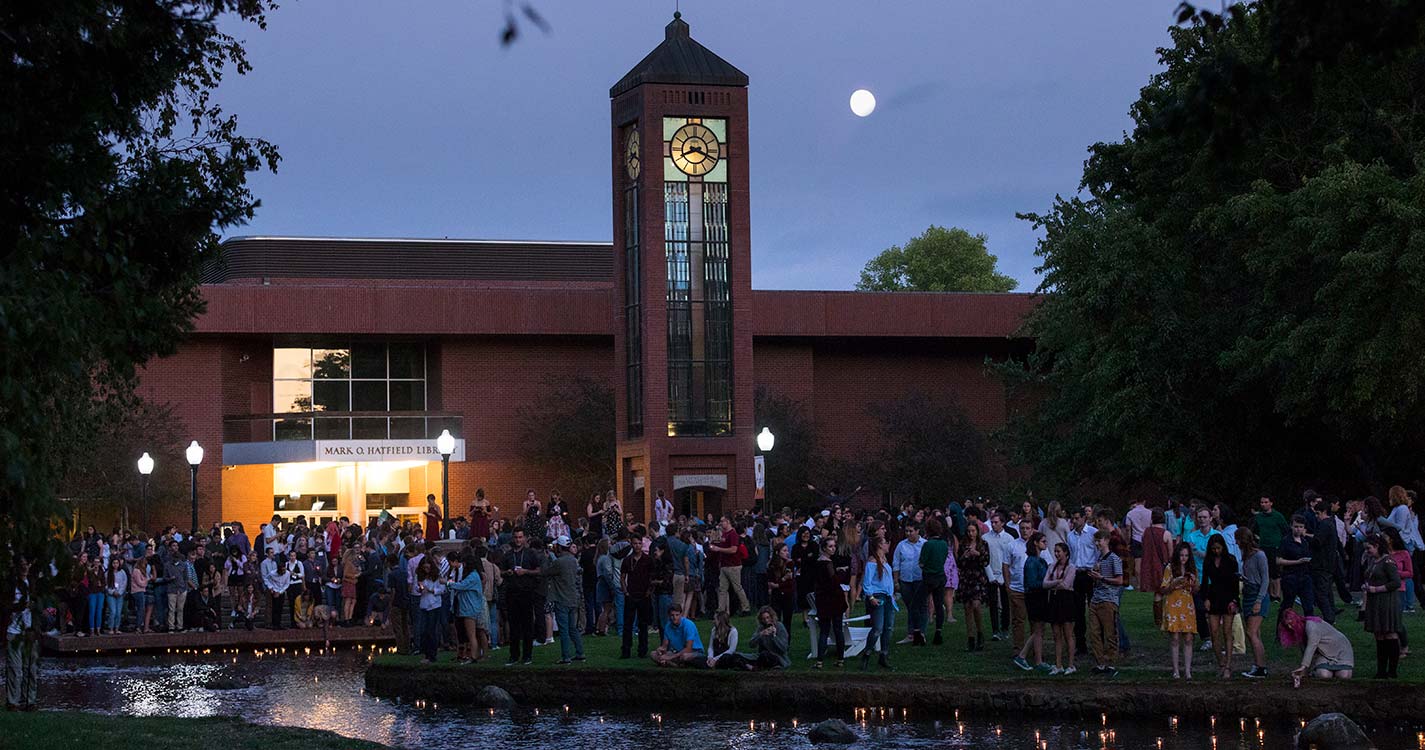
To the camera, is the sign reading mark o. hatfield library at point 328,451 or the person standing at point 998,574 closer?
the person standing at point 998,574

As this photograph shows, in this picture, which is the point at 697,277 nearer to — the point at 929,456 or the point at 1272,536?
the point at 929,456

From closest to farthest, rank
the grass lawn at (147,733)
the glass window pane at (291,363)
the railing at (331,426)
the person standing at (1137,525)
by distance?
the grass lawn at (147,733), the person standing at (1137,525), the railing at (331,426), the glass window pane at (291,363)

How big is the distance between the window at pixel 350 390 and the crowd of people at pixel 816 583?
67.5 ft

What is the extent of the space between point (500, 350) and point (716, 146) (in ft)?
43.2

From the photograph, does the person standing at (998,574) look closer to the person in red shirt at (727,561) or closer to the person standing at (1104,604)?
the person standing at (1104,604)

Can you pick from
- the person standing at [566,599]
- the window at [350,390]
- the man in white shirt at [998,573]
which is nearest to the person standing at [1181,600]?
the man in white shirt at [998,573]

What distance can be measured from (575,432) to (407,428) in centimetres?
549

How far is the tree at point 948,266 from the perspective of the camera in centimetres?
9575

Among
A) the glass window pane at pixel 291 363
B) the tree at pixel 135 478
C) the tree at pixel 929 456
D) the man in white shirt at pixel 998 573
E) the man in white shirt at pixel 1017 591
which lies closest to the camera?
the man in white shirt at pixel 1017 591

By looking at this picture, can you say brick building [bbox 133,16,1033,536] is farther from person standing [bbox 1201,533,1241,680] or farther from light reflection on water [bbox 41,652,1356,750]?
person standing [bbox 1201,533,1241,680]

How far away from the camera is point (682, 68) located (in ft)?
155

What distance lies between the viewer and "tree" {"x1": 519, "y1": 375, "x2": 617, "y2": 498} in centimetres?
5525

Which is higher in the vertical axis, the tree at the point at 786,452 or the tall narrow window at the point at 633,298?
the tall narrow window at the point at 633,298

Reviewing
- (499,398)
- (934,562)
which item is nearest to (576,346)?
(499,398)
